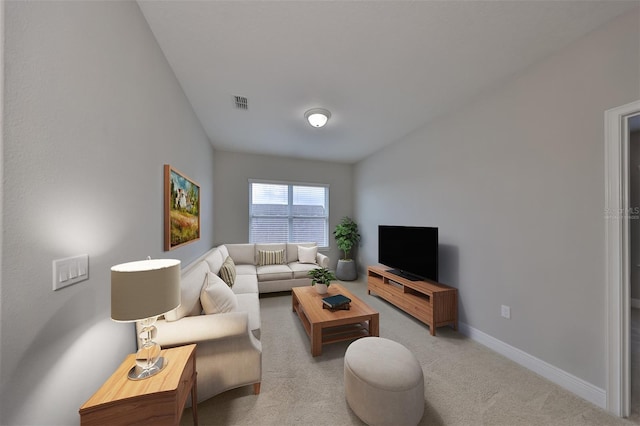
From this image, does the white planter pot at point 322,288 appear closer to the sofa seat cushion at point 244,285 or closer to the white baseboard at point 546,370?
the sofa seat cushion at point 244,285

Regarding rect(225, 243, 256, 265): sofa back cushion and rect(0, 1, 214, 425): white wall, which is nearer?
rect(0, 1, 214, 425): white wall

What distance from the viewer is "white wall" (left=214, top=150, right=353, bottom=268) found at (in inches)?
185

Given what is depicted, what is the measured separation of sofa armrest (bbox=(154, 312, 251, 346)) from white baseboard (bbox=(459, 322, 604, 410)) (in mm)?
2464

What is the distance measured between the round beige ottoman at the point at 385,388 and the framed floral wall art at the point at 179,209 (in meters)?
1.93

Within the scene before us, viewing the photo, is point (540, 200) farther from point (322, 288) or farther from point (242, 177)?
point (242, 177)

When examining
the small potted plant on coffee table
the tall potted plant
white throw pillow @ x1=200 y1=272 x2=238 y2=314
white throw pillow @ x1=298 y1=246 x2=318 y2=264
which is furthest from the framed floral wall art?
the tall potted plant

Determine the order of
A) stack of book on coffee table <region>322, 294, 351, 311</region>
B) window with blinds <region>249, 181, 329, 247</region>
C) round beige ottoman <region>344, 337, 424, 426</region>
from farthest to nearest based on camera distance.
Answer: window with blinds <region>249, 181, 329, 247</region>
stack of book on coffee table <region>322, 294, 351, 311</region>
round beige ottoman <region>344, 337, 424, 426</region>

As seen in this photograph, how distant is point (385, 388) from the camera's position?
137cm

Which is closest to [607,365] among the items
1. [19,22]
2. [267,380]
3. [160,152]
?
[267,380]

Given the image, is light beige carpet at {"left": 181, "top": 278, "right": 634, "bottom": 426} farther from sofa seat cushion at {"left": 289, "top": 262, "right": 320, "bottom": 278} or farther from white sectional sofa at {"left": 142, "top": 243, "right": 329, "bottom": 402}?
sofa seat cushion at {"left": 289, "top": 262, "right": 320, "bottom": 278}

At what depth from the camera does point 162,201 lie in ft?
6.56

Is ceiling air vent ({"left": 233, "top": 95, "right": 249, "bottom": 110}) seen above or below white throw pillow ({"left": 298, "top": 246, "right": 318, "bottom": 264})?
above

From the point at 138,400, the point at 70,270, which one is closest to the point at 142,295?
the point at 70,270

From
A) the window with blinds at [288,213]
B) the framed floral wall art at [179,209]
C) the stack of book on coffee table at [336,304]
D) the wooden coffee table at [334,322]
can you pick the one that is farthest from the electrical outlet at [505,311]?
the window with blinds at [288,213]
